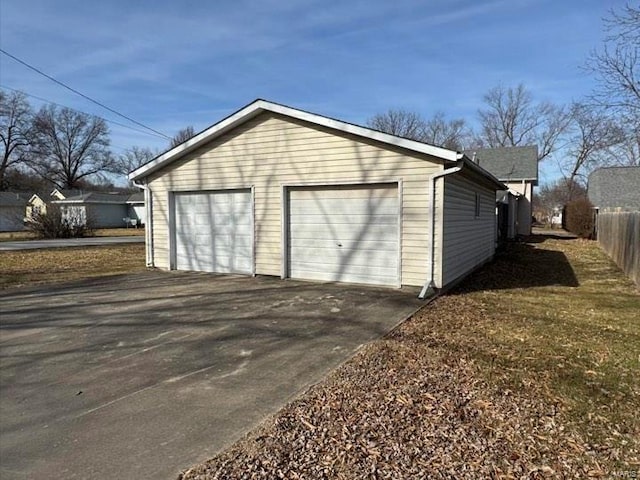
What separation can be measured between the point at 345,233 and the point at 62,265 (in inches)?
364

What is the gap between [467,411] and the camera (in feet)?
10.8

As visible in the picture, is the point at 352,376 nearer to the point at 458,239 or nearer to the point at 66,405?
the point at 66,405

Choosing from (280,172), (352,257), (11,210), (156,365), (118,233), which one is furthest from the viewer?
(11,210)

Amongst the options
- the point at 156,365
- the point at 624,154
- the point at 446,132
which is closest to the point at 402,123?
the point at 446,132

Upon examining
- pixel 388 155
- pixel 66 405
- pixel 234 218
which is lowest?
Result: pixel 66 405

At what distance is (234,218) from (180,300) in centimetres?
321

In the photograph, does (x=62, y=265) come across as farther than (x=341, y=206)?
Yes

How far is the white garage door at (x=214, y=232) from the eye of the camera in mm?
10195

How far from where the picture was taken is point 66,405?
355 centimetres

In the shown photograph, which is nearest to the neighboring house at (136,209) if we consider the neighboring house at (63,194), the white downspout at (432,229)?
the neighboring house at (63,194)

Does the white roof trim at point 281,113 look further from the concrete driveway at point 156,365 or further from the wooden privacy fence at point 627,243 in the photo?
the wooden privacy fence at point 627,243

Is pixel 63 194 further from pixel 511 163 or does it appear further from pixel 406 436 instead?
pixel 406 436

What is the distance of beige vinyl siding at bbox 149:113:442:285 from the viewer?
8.16 m

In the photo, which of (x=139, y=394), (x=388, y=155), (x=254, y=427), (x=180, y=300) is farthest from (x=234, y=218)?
(x=254, y=427)
